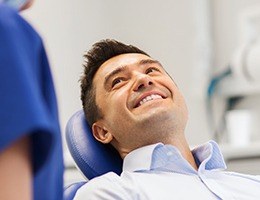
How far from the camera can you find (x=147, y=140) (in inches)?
68.6

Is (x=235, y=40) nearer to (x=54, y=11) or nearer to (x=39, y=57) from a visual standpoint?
(x=54, y=11)

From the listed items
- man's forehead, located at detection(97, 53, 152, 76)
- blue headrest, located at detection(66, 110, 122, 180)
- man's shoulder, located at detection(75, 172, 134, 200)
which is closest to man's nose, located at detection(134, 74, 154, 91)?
man's forehead, located at detection(97, 53, 152, 76)

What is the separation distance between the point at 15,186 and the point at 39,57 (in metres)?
0.21

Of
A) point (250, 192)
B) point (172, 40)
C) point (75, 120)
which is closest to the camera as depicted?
point (250, 192)

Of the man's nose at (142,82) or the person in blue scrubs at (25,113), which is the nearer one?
the person in blue scrubs at (25,113)

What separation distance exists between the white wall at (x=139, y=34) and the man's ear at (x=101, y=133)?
1.29 m

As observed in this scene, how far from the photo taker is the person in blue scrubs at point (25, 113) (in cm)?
71

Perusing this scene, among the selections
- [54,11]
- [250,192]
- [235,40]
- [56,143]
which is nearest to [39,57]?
[56,143]

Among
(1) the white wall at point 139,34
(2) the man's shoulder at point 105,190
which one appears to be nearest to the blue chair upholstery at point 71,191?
(2) the man's shoulder at point 105,190

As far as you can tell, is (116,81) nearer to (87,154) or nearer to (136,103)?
(136,103)

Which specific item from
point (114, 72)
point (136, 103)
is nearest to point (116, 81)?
point (114, 72)

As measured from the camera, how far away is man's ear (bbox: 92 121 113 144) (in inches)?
71.3

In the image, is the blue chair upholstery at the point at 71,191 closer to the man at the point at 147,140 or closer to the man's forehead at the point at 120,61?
the man at the point at 147,140

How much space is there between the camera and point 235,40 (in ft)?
11.0
